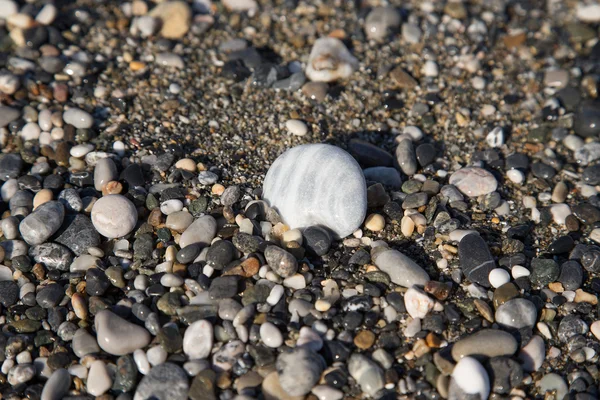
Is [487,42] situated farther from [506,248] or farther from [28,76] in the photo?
[28,76]

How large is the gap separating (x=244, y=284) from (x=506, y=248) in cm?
144

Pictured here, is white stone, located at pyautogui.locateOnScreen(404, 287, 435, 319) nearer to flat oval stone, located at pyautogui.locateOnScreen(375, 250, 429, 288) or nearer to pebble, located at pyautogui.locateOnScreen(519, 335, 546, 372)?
flat oval stone, located at pyautogui.locateOnScreen(375, 250, 429, 288)

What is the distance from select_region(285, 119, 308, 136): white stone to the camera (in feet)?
12.2

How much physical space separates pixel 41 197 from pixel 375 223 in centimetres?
191

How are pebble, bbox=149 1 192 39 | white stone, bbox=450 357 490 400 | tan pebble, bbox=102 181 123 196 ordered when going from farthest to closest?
pebble, bbox=149 1 192 39
tan pebble, bbox=102 181 123 196
white stone, bbox=450 357 490 400

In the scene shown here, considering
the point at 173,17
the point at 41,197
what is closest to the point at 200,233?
the point at 41,197

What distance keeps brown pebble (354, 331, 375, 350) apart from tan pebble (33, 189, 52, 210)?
1.92m

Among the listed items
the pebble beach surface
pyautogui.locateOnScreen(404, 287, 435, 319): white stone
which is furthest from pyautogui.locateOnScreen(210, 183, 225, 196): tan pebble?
pyautogui.locateOnScreen(404, 287, 435, 319): white stone

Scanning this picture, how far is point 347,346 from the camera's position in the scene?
2.77m

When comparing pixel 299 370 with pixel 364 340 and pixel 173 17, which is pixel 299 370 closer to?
pixel 364 340

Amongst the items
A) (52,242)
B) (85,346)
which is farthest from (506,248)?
(52,242)

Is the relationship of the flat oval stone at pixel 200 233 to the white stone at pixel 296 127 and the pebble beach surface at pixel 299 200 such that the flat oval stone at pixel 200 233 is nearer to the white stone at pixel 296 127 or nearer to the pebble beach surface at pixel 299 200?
the pebble beach surface at pixel 299 200

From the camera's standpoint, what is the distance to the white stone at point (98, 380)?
8.78 feet

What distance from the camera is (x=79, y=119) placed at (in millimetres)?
3701
